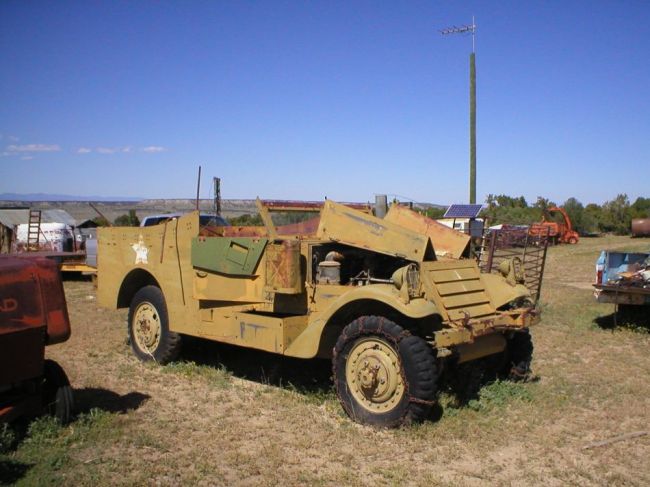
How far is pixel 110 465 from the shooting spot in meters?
4.40

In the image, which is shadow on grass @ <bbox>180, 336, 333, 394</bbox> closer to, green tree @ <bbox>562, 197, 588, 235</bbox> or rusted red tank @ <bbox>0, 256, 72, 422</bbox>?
rusted red tank @ <bbox>0, 256, 72, 422</bbox>

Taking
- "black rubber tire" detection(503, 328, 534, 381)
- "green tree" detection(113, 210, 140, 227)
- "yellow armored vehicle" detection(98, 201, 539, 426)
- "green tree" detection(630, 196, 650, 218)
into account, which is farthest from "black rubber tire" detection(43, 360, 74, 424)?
"green tree" detection(630, 196, 650, 218)

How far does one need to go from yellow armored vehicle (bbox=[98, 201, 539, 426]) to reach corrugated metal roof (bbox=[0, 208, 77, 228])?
1722cm

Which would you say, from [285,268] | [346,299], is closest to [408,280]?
[346,299]

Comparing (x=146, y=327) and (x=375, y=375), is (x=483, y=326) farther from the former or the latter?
(x=146, y=327)

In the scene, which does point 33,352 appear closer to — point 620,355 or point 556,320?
point 620,355

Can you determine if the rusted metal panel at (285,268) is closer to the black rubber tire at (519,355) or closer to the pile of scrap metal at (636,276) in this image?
the black rubber tire at (519,355)

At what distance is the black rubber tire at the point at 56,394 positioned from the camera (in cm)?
500

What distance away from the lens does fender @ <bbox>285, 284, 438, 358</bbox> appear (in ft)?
16.4

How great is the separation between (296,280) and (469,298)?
1.66 m

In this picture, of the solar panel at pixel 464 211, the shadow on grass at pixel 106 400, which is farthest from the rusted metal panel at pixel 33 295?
the solar panel at pixel 464 211

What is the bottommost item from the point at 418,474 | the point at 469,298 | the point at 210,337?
the point at 418,474

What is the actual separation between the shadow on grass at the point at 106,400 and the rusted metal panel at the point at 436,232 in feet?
10.9

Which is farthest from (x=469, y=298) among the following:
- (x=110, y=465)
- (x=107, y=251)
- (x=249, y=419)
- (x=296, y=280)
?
(x=107, y=251)
